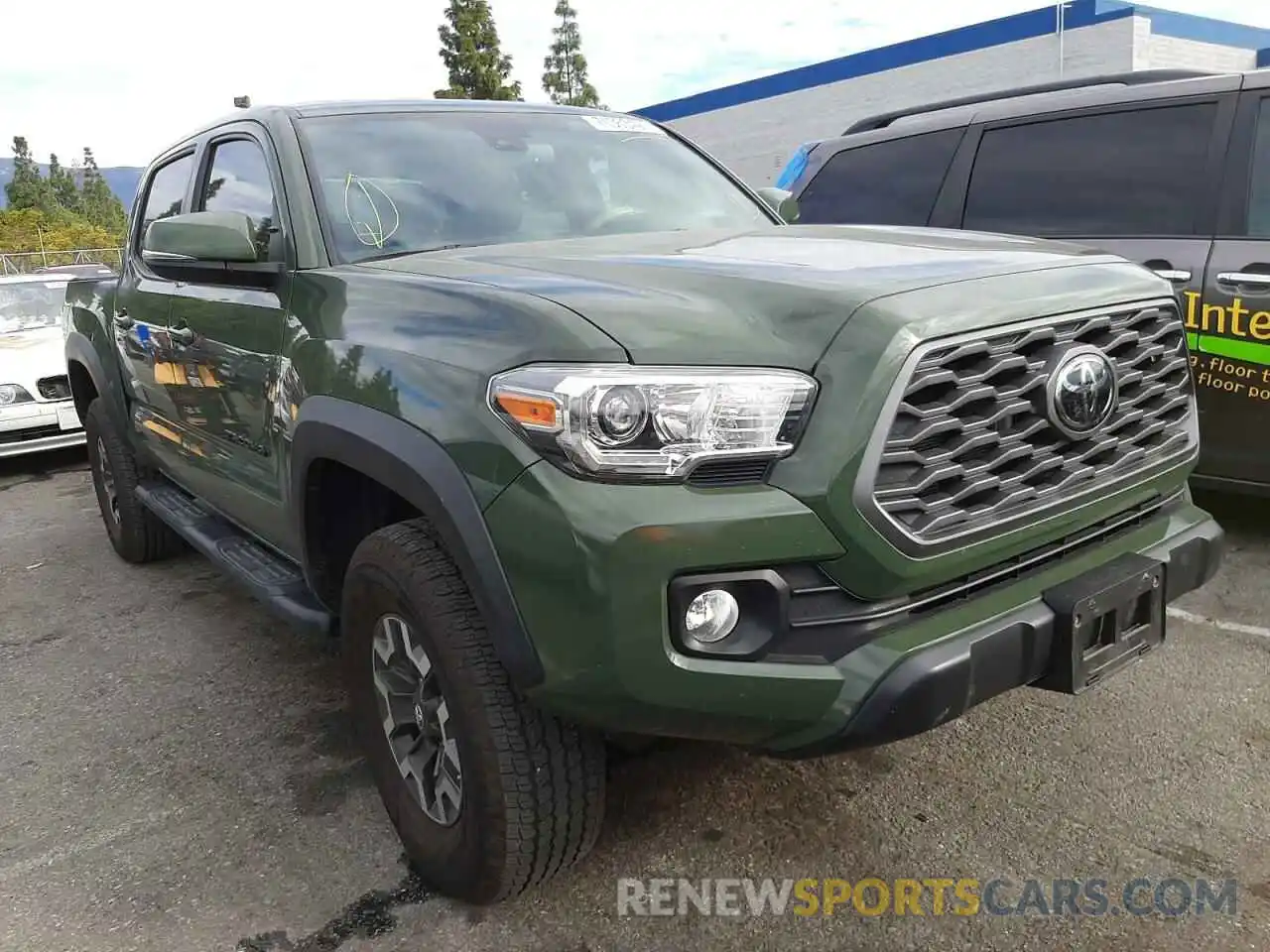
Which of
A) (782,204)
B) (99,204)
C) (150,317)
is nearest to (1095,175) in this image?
(782,204)

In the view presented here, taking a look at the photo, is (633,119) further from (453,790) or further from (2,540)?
(2,540)

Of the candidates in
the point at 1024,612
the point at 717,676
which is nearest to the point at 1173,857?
the point at 1024,612

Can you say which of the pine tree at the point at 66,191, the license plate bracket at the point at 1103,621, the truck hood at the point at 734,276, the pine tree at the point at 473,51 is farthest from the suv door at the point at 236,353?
the pine tree at the point at 66,191

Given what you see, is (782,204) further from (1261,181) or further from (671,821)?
(671,821)

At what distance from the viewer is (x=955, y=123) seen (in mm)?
4914

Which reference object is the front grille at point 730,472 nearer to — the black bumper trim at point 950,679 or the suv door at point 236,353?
the black bumper trim at point 950,679

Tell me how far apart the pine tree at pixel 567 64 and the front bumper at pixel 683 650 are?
4370 centimetres

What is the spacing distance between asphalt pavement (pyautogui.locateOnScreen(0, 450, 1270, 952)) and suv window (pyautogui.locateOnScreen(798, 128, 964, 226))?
227 centimetres

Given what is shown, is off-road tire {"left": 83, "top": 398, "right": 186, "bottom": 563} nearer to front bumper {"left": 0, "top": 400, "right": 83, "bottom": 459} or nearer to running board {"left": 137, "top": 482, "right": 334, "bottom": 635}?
running board {"left": 137, "top": 482, "right": 334, "bottom": 635}

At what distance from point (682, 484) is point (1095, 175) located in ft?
11.4

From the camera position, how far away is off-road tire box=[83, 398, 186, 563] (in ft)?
15.7

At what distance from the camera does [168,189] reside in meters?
4.35

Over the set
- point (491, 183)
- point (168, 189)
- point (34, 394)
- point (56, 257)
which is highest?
point (168, 189)

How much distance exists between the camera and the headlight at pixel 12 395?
750 cm
